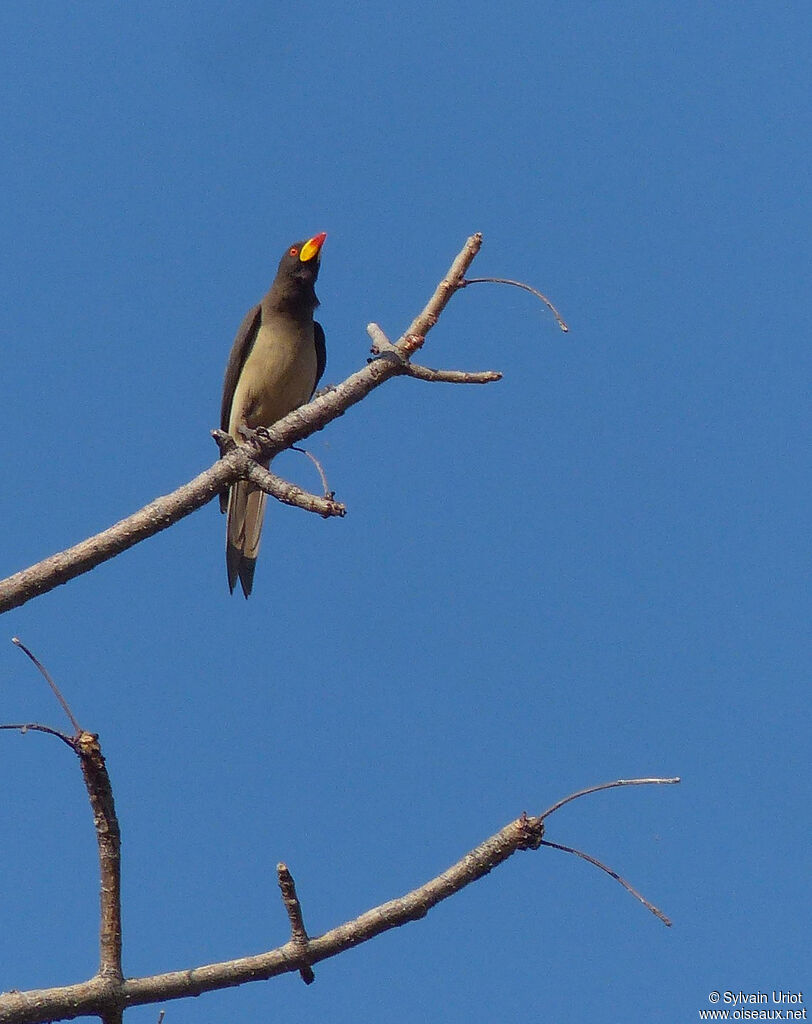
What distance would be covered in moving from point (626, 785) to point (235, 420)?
5.80 metres

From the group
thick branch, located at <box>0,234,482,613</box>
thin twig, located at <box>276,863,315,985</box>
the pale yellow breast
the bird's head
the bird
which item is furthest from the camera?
the bird's head

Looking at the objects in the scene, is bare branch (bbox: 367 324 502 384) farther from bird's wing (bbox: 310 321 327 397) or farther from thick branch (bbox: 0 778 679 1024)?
bird's wing (bbox: 310 321 327 397)

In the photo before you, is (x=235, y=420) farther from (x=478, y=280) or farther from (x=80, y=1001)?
(x=80, y=1001)

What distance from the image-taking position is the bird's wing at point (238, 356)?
29.4 ft

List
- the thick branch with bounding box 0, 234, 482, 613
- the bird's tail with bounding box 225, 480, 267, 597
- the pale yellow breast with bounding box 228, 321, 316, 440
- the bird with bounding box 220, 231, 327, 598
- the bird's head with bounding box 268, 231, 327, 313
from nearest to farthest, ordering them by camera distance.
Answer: the thick branch with bounding box 0, 234, 482, 613
the bird's tail with bounding box 225, 480, 267, 597
the bird with bounding box 220, 231, 327, 598
the pale yellow breast with bounding box 228, 321, 316, 440
the bird's head with bounding box 268, 231, 327, 313

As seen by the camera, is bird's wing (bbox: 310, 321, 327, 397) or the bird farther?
bird's wing (bbox: 310, 321, 327, 397)

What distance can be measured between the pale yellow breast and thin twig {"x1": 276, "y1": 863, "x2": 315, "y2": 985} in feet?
17.3

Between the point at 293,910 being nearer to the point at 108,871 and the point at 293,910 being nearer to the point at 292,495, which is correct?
the point at 108,871

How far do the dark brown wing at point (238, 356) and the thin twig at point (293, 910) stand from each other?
5.81m

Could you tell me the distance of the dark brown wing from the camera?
29.5ft

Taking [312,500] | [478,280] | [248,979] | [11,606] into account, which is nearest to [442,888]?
[248,979]

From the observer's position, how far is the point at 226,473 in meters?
4.90

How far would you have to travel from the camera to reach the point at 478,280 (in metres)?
4.89

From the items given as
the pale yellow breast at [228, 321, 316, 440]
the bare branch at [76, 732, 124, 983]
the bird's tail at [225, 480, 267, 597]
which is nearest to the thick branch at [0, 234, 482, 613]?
the bare branch at [76, 732, 124, 983]
